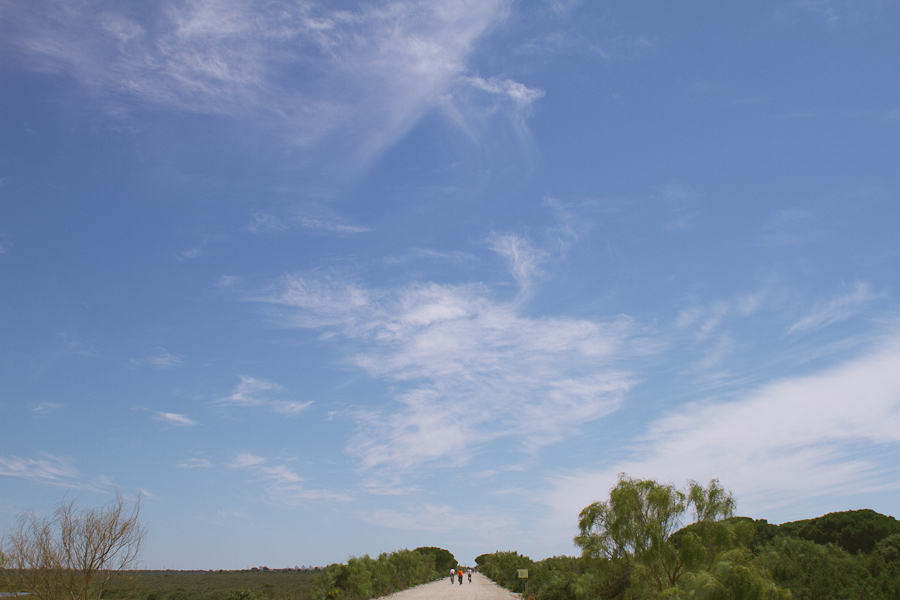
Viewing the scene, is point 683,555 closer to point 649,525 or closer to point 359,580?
point 649,525

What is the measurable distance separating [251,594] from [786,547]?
25.2 m

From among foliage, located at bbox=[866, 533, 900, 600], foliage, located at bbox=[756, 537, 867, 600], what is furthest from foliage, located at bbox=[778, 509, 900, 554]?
foliage, located at bbox=[866, 533, 900, 600]

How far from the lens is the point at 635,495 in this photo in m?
20.6

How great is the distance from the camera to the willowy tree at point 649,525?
19.6m

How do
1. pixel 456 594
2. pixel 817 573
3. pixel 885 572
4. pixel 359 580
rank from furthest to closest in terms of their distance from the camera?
pixel 456 594, pixel 359 580, pixel 817 573, pixel 885 572

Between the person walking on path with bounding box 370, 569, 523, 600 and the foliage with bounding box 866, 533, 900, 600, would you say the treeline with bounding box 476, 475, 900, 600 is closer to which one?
the foliage with bounding box 866, 533, 900, 600

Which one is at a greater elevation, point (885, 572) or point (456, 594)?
point (885, 572)

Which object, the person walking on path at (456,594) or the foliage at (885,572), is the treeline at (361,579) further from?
the foliage at (885,572)

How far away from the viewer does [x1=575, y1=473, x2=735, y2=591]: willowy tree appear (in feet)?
64.2

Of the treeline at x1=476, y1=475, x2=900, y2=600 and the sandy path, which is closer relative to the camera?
the treeline at x1=476, y1=475, x2=900, y2=600

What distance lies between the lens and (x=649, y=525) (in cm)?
1994

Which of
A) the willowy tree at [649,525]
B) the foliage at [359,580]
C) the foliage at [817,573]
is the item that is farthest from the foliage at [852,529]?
the foliage at [359,580]

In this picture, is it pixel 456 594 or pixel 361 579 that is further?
pixel 456 594

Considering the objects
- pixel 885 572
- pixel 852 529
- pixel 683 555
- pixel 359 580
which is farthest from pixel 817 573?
pixel 359 580
